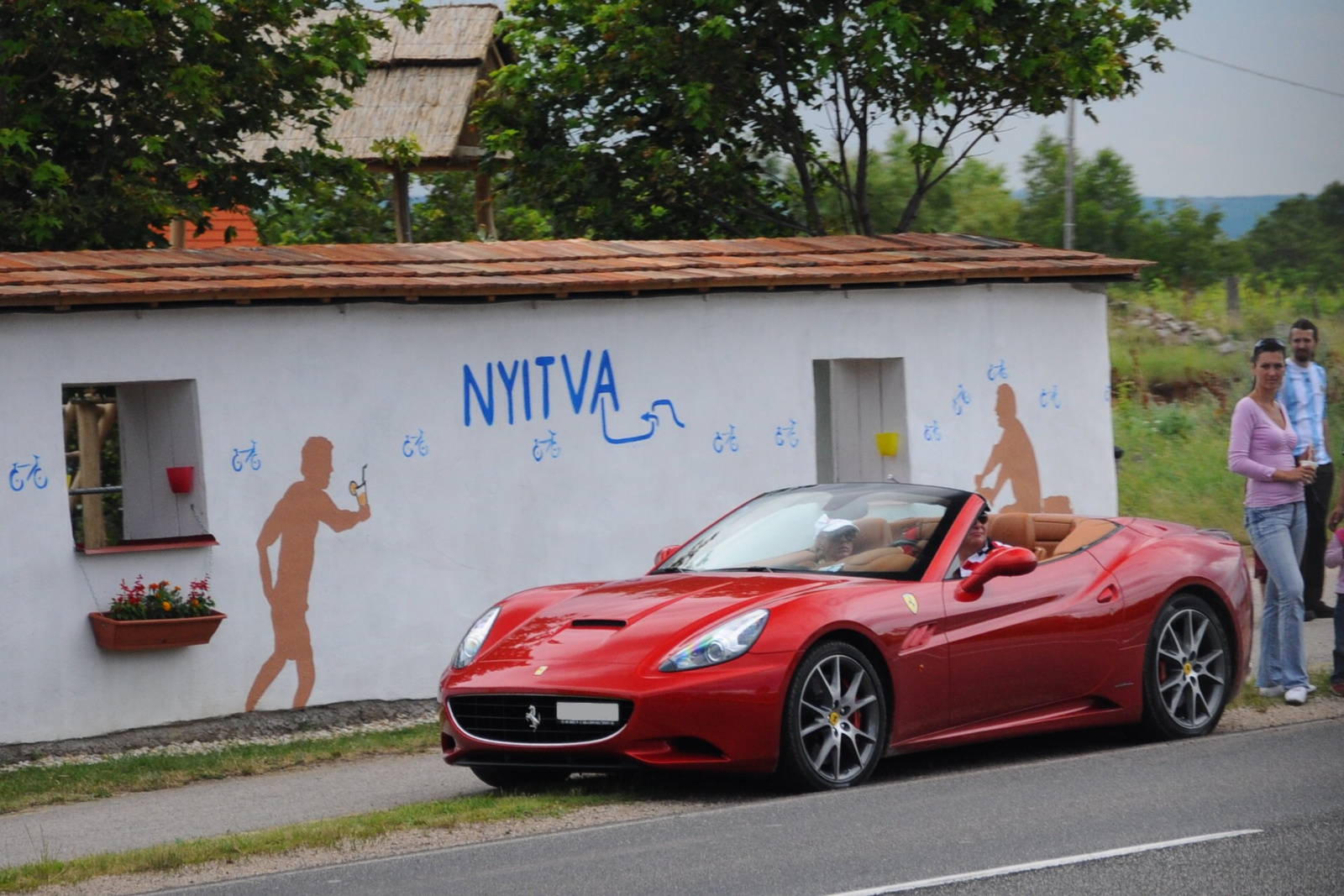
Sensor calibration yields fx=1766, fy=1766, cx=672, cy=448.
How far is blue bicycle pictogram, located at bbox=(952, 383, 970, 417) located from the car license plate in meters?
6.69

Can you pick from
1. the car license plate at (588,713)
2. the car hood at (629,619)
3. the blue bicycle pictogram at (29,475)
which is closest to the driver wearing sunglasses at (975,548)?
the car hood at (629,619)

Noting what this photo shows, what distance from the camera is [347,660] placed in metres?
10.6

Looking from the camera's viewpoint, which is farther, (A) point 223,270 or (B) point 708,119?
(B) point 708,119

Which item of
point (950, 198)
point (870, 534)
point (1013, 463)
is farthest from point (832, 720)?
point (950, 198)

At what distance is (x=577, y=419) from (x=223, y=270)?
2.44 m

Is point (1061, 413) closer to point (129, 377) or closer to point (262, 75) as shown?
point (129, 377)

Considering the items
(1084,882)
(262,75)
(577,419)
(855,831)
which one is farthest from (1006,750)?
(262,75)

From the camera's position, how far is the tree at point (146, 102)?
1599cm

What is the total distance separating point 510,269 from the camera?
11.4 m

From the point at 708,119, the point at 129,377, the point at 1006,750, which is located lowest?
the point at 1006,750

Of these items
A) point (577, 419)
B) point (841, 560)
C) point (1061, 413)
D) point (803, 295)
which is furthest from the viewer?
point (1061, 413)

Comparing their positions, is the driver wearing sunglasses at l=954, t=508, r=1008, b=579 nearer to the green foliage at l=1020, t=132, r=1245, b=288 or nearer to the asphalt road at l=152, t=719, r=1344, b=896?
the asphalt road at l=152, t=719, r=1344, b=896

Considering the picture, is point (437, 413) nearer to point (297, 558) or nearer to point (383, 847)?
point (297, 558)

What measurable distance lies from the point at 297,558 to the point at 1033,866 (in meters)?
5.80
